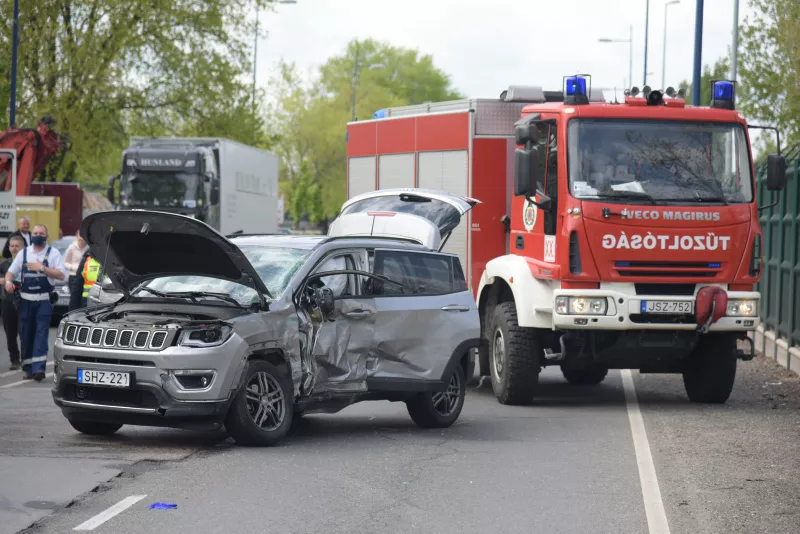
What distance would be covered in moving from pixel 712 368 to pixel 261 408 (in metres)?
5.64

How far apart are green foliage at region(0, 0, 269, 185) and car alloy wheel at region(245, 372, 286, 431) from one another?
98.9 feet

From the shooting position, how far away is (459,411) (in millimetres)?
12219

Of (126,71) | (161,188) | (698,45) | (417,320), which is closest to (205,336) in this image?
(417,320)

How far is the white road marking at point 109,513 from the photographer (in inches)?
288

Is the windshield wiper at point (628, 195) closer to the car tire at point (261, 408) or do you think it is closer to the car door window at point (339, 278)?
the car door window at point (339, 278)

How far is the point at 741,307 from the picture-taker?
13.3m

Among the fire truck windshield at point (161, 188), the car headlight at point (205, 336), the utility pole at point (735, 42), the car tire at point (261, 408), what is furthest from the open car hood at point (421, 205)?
the fire truck windshield at point (161, 188)

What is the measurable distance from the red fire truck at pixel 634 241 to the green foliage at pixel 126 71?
28.0m

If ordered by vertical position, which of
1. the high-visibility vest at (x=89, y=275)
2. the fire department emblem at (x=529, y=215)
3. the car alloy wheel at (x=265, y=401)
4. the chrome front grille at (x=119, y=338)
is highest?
the fire department emblem at (x=529, y=215)

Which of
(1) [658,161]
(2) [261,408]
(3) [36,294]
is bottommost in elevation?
(2) [261,408]

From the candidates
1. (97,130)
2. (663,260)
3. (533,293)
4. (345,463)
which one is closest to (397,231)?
(533,293)

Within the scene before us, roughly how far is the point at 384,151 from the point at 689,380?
561 cm

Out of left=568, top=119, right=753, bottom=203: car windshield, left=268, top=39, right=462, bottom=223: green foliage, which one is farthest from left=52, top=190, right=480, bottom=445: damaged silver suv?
left=268, top=39, right=462, bottom=223: green foliage

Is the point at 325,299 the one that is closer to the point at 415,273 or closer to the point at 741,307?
the point at 415,273
